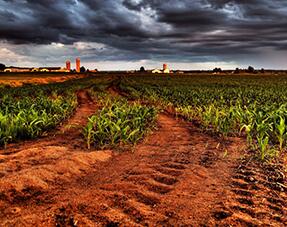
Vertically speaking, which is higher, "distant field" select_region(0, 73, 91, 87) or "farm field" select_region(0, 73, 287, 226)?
"farm field" select_region(0, 73, 287, 226)

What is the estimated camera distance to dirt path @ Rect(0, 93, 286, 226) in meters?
2.94

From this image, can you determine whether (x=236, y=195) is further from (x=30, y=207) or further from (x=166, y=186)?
(x=30, y=207)

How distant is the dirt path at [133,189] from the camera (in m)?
2.94

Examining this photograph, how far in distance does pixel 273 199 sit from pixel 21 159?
3543 mm

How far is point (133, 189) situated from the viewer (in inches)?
143

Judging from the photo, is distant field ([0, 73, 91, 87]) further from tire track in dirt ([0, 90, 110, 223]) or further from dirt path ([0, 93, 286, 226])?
dirt path ([0, 93, 286, 226])

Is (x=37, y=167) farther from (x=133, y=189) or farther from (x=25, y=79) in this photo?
(x=25, y=79)

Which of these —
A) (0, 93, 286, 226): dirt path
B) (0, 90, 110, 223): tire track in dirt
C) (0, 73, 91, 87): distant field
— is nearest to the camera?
(0, 93, 286, 226): dirt path

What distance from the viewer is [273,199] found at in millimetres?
3492

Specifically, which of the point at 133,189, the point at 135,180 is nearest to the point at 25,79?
the point at 135,180

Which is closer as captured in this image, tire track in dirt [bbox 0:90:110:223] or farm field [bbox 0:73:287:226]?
farm field [bbox 0:73:287:226]

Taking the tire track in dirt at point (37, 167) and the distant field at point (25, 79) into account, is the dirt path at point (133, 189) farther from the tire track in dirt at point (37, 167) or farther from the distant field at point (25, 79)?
the distant field at point (25, 79)

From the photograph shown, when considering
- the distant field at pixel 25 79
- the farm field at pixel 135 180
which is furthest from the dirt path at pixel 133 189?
the distant field at pixel 25 79

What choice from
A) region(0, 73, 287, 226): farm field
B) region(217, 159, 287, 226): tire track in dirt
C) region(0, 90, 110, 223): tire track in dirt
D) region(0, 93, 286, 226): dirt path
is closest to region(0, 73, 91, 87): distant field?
region(0, 90, 110, 223): tire track in dirt
